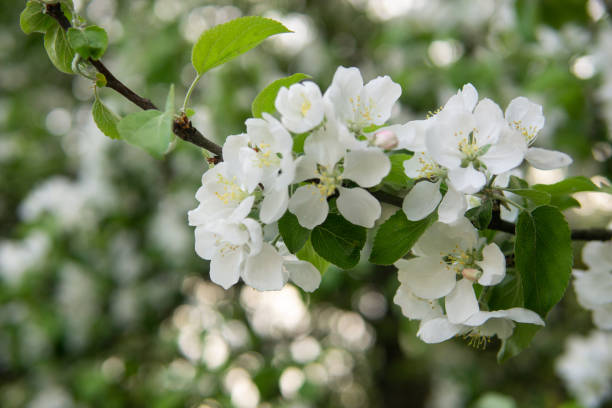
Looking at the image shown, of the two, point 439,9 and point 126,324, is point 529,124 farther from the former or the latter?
point 126,324

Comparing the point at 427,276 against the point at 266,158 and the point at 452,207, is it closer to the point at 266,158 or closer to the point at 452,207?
the point at 452,207

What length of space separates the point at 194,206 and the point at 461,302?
2.35 meters

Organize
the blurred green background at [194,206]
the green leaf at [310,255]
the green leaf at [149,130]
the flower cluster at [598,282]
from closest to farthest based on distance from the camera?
the green leaf at [149,130] → the green leaf at [310,255] → the flower cluster at [598,282] → the blurred green background at [194,206]

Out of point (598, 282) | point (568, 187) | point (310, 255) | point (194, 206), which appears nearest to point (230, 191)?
point (310, 255)

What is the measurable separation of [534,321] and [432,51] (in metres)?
2.68

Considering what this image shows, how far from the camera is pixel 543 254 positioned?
0.68m

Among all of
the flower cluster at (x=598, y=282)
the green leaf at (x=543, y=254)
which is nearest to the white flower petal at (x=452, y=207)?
the green leaf at (x=543, y=254)

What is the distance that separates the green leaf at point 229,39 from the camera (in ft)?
2.26

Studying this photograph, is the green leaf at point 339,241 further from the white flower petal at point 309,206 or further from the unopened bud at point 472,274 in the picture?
the unopened bud at point 472,274

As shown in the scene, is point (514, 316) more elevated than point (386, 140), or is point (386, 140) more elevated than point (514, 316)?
point (386, 140)

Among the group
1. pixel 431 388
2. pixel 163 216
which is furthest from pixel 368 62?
pixel 431 388

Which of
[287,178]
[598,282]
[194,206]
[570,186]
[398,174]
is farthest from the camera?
[194,206]

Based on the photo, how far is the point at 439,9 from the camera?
3.04 meters

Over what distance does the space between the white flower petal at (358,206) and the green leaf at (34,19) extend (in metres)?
0.46
